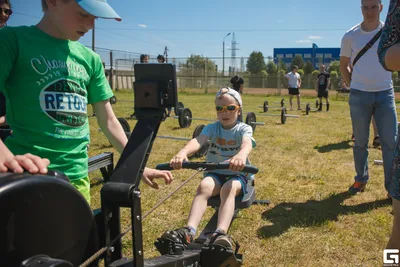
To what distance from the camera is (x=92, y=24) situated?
172 centimetres

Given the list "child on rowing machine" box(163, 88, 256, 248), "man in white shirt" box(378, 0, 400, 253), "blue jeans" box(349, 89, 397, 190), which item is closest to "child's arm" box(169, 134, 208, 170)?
"child on rowing machine" box(163, 88, 256, 248)

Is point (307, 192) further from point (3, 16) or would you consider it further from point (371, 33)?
point (3, 16)

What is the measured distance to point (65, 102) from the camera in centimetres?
181

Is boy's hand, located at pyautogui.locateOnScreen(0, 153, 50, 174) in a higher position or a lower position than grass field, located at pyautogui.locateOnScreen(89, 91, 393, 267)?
higher

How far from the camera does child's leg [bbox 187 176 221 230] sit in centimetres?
280

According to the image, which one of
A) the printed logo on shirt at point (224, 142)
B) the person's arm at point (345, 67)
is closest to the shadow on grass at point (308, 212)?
the printed logo on shirt at point (224, 142)

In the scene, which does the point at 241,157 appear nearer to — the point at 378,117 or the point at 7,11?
the point at 378,117

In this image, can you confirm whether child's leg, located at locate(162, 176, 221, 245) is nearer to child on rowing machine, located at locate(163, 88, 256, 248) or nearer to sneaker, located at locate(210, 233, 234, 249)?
child on rowing machine, located at locate(163, 88, 256, 248)

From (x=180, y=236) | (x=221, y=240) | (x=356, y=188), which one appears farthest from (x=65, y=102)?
(x=356, y=188)

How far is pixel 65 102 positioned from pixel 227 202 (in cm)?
154

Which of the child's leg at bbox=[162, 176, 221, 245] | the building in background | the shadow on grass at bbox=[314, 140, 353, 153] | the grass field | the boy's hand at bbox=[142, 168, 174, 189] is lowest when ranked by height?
the grass field

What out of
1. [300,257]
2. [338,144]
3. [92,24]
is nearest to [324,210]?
[300,257]

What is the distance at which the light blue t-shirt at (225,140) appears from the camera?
11.2 feet

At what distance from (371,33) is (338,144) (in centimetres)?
429
